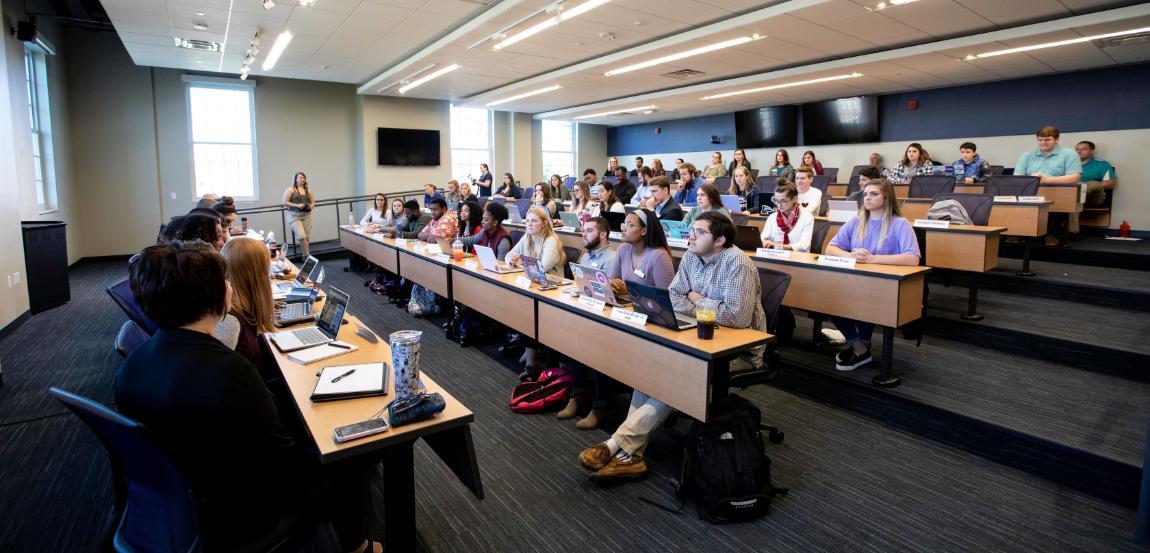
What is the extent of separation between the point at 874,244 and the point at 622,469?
2.30m

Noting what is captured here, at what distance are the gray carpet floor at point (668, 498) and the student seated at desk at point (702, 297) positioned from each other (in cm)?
10

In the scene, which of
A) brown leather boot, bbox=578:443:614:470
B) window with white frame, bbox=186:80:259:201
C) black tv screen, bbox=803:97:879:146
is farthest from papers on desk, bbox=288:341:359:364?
black tv screen, bbox=803:97:879:146

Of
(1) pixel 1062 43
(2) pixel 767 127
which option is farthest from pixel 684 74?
(1) pixel 1062 43

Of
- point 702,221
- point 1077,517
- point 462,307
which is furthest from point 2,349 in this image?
point 1077,517

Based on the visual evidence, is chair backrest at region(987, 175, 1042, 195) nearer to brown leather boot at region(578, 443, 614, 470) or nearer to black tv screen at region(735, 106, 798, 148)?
brown leather boot at region(578, 443, 614, 470)

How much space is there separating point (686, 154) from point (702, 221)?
11.4 m

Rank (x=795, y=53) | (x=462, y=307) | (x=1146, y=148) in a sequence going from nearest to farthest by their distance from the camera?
(x=462, y=307) < (x=795, y=53) < (x=1146, y=148)

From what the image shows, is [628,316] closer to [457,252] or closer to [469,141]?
[457,252]

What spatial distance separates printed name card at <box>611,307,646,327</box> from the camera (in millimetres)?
2584

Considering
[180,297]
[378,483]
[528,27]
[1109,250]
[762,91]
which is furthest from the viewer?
[762,91]

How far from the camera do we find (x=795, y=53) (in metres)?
7.02

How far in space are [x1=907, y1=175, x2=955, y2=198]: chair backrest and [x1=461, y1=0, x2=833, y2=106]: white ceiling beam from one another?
2.52 meters

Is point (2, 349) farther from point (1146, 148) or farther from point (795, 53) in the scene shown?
point (1146, 148)

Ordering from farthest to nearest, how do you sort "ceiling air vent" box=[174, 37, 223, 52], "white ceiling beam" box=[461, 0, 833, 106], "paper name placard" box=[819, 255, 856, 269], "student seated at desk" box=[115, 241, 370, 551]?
"ceiling air vent" box=[174, 37, 223, 52] → "white ceiling beam" box=[461, 0, 833, 106] → "paper name placard" box=[819, 255, 856, 269] → "student seated at desk" box=[115, 241, 370, 551]
